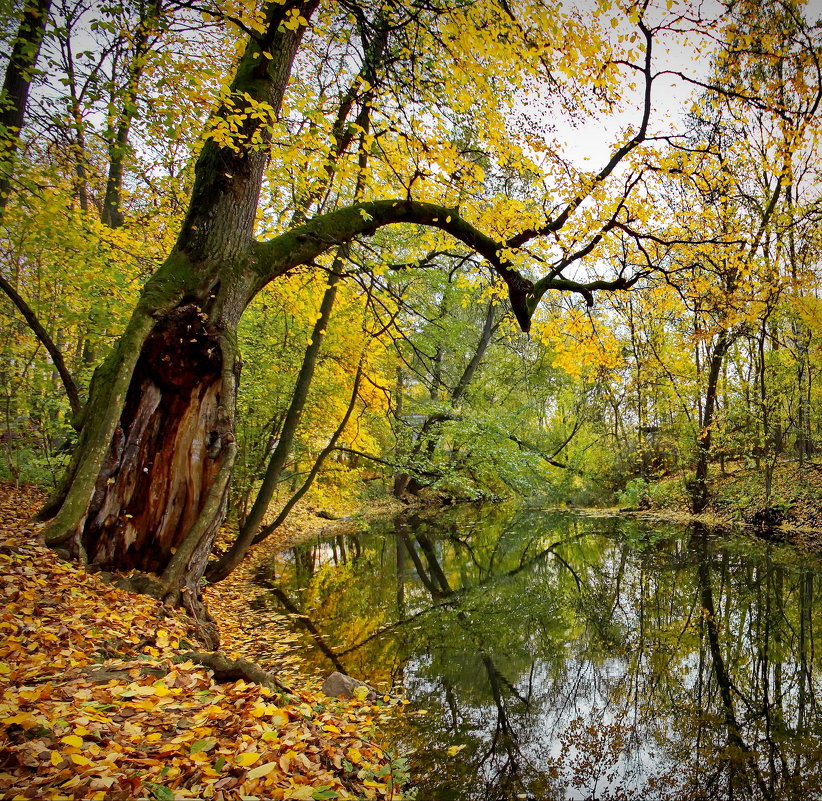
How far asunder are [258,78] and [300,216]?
6.44ft

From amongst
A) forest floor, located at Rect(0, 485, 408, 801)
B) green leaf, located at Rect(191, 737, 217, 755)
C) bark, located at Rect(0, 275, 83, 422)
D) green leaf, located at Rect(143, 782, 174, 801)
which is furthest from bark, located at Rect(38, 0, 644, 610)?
green leaf, located at Rect(143, 782, 174, 801)

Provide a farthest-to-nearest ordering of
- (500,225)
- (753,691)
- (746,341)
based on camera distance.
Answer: (746,341) < (500,225) < (753,691)

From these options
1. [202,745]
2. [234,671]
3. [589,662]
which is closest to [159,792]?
[202,745]

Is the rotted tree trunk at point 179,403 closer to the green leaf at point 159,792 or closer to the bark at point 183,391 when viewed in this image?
the bark at point 183,391

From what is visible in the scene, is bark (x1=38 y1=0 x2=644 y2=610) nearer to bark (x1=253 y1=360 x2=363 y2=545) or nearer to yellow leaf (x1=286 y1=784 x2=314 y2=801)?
bark (x1=253 y1=360 x2=363 y2=545)

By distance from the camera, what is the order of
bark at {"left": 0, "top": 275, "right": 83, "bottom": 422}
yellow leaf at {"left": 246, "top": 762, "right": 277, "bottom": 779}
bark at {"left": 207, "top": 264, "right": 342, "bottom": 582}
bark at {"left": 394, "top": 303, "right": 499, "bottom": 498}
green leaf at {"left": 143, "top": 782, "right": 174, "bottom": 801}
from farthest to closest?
bark at {"left": 394, "top": 303, "right": 499, "bottom": 498} < bark at {"left": 207, "top": 264, "right": 342, "bottom": 582} < bark at {"left": 0, "top": 275, "right": 83, "bottom": 422} < yellow leaf at {"left": 246, "top": 762, "right": 277, "bottom": 779} < green leaf at {"left": 143, "top": 782, "right": 174, "bottom": 801}

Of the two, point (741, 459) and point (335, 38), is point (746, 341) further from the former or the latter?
point (335, 38)

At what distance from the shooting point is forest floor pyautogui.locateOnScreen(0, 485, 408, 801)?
1.88 m

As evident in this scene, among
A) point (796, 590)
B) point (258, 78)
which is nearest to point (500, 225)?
point (258, 78)

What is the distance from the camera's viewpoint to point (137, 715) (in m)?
2.37

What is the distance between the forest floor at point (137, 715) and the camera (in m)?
1.88

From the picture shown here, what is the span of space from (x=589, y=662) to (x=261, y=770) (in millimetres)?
3804

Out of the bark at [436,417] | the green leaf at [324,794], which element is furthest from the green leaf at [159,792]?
→ the bark at [436,417]

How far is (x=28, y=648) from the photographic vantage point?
9.10ft
